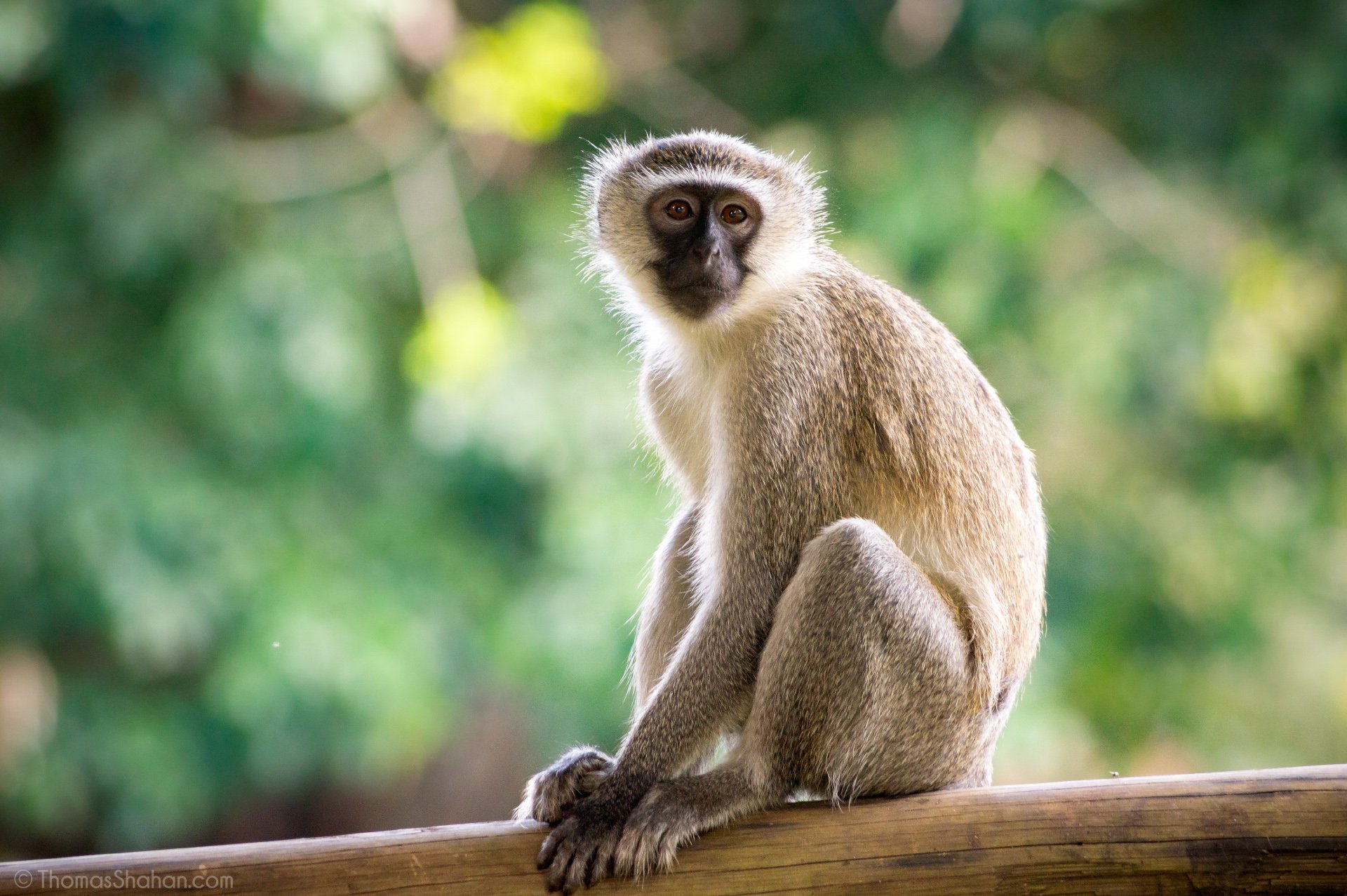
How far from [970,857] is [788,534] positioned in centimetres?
102

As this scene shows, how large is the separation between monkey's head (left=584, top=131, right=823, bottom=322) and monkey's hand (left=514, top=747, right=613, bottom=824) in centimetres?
→ 142

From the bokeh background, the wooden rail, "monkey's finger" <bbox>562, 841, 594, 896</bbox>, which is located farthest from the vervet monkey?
the bokeh background

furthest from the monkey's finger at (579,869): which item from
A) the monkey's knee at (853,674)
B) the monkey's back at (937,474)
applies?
the monkey's back at (937,474)

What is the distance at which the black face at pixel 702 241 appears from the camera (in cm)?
433

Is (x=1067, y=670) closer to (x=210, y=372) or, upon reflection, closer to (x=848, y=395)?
(x=848, y=395)

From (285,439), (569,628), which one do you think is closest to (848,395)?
(569,628)

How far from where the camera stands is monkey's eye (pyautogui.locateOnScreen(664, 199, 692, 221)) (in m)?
4.47

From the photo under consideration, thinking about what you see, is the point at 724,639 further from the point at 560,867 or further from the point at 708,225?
the point at 708,225

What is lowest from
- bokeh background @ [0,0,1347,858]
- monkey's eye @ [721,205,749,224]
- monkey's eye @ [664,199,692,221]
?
bokeh background @ [0,0,1347,858]

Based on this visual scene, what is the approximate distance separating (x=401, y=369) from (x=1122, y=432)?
179 inches

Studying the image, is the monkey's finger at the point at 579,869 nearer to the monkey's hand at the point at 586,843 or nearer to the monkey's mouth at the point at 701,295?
the monkey's hand at the point at 586,843

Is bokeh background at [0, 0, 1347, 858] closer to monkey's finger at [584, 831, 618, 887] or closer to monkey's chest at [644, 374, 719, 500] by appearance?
monkey's chest at [644, 374, 719, 500]

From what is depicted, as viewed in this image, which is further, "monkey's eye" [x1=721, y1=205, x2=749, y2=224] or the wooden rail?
"monkey's eye" [x1=721, y1=205, x2=749, y2=224]

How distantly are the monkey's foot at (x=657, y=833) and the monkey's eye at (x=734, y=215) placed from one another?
6.09 feet
